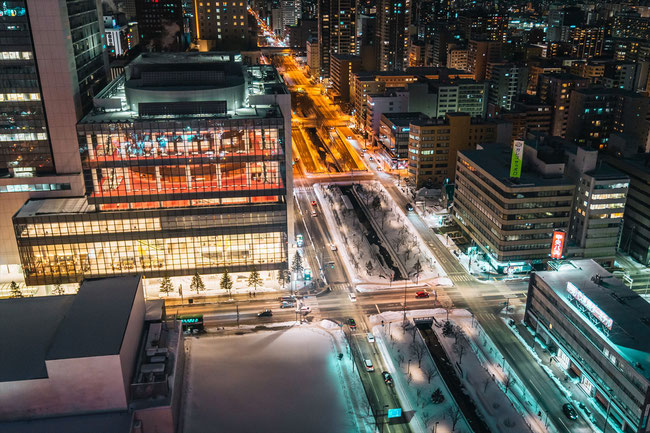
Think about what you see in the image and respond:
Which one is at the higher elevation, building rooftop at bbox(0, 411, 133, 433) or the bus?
building rooftop at bbox(0, 411, 133, 433)

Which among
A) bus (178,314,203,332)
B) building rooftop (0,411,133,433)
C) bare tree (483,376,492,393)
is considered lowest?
bare tree (483,376,492,393)

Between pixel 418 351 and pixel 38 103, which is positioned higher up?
pixel 38 103

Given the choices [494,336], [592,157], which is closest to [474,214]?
[592,157]

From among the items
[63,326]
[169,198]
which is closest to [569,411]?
[63,326]

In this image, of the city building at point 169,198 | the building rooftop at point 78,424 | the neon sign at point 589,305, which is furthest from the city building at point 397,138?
the building rooftop at point 78,424

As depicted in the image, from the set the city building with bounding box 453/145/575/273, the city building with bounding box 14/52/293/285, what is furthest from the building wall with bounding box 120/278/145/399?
the city building with bounding box 453/145/575/273

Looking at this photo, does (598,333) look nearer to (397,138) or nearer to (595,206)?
(595,206)

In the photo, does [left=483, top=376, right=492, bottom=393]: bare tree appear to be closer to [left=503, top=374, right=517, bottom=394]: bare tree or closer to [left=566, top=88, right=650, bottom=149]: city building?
[left=503, top=374, right=517, bottom=394]: bare tree
